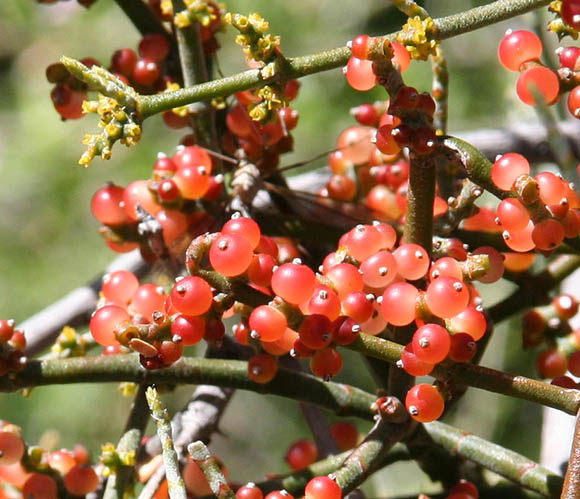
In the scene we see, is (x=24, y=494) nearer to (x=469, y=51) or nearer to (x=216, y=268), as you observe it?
(x=216, y=268)

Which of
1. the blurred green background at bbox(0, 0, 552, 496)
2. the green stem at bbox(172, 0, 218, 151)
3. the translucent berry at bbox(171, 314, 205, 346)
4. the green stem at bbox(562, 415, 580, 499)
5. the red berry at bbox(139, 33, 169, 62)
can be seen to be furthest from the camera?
the blurred green background at bbox(0, 0, 552, 496)

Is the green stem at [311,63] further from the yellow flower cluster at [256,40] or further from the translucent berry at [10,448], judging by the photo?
the translucent berry at [10,448]

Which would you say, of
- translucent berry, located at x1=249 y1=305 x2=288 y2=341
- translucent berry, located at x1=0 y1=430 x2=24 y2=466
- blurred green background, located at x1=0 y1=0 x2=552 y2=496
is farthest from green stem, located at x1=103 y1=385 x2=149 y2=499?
blurred green background, located at x1=0 y1=0 x2=552 y2=496

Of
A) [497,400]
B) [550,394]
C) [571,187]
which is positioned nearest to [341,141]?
[571,187]

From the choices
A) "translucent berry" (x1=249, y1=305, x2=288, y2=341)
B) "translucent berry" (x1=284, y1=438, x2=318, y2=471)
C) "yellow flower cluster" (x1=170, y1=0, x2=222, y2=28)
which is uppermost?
"yellow flower cluster" (x1=170, y1=0, x2=222, y2=28)

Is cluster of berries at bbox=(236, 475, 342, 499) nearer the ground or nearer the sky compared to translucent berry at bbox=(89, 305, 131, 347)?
nearer the ground

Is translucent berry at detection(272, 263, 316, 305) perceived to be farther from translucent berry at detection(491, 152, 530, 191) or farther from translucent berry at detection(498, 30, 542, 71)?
translucent berry at detection(498, 30, 542, 71)

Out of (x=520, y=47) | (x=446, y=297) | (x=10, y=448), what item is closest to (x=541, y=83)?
(x=520, y=47)

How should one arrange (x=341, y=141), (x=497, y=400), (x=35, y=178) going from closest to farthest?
1. (x=341, y=141)
2. (x=497, y=400)
3. (x=35, y=178)
